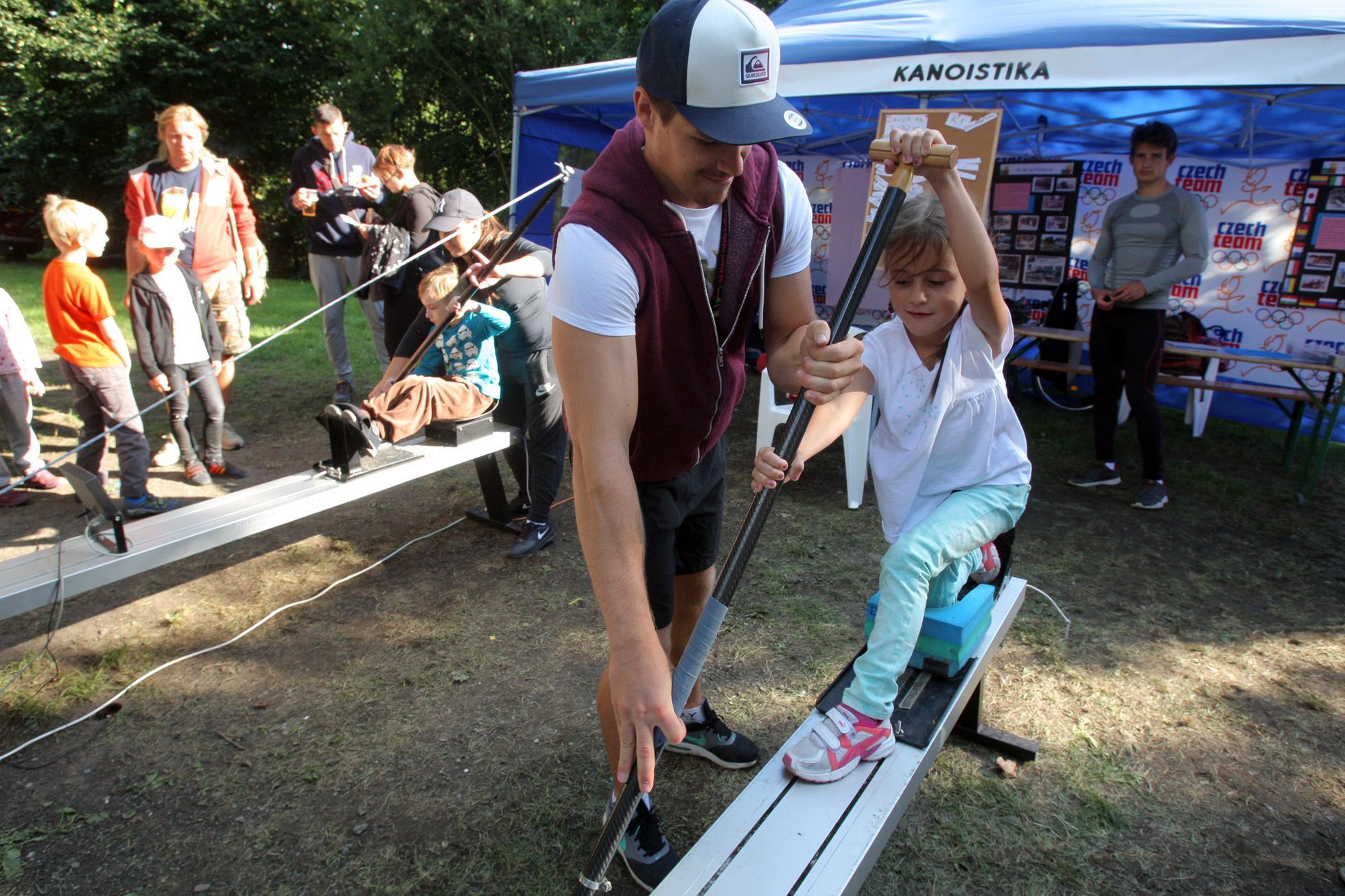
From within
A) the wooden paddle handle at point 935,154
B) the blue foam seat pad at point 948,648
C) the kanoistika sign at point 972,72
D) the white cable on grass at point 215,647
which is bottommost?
the white cable on grass at point 215,647

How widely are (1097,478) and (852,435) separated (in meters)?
1.68

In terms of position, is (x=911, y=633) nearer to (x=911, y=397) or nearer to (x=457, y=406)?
(x=911, y=397)

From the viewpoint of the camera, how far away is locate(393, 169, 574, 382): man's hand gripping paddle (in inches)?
144

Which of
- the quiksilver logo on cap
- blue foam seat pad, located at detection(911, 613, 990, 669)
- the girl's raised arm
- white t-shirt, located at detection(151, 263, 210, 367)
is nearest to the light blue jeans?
blue foam seat pad, located at detection(911, 613, 990, 669)

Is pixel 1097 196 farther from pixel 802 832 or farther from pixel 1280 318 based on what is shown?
pixel 802 832

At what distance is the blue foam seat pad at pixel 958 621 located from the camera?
2.25 metres

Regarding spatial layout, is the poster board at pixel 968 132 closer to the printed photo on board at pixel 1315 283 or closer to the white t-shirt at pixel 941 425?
the white t-shirt at pixel 941 425

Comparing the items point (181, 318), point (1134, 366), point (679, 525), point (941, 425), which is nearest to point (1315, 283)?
point (1134, 366)

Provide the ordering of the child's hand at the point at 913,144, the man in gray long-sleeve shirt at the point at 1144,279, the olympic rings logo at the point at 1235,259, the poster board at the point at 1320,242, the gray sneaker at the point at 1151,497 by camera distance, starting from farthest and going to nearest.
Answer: the olympic rings logo at the point at 1235,259
the poster board at the point at 1320,242
the gray sneaker at the point at 1151,497
the man in gray long-sleeve shirt at the point at 1144,279
the child's hand at the point at 913,144

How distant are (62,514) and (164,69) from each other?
18409 millimetres

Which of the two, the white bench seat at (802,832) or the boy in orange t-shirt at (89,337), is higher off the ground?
the boy in orange t-shirt at (89,337)

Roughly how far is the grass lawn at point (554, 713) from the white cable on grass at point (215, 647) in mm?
48

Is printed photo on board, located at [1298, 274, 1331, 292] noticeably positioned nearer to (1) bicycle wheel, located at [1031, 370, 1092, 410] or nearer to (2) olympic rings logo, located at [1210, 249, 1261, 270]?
(2) olympic rings logo, located at [1210, 249, 1261, 270]

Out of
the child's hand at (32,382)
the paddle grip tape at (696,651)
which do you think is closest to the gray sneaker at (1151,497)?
the paddle grip tape at (696,651)
